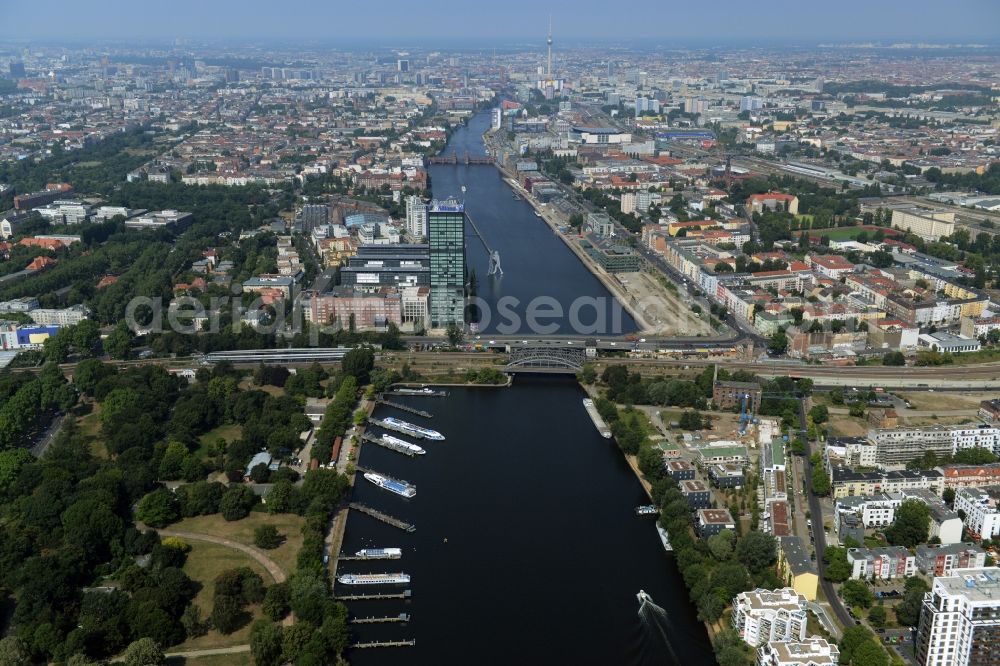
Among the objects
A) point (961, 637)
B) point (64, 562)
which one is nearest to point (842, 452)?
point (961, 637)

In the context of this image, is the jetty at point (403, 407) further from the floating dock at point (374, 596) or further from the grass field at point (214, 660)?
the grass field at point (214, 660)

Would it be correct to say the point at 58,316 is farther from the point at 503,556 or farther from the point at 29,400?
the point at 503,556

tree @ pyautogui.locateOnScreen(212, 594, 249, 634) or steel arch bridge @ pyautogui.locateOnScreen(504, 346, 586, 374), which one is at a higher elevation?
steel arch bridge @ pyautogui.locateOnScreen(504, 346, 586, 374)

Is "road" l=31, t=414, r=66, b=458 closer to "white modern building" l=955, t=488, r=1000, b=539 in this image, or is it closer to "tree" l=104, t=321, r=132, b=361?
"tree" l=104, t=321, r=132, b=361

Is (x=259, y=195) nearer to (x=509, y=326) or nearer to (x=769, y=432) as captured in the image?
(x=509, y=326)

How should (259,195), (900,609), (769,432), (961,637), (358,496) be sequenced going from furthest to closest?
(259,195)
(769,432)
(358,496)
(900,609)
(961,637)

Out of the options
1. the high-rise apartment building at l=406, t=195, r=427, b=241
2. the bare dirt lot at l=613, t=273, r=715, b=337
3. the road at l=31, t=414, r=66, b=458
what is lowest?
the road at l=31, t=414, r=66, b=458

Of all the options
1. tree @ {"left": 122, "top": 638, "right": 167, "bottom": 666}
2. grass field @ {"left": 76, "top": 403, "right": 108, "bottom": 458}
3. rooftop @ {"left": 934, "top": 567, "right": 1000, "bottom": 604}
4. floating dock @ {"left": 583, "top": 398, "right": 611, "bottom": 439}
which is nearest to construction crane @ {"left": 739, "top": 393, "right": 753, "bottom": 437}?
floating dock @ {"left": 583, "top": 398, "right": 611, "bottom": 439}
